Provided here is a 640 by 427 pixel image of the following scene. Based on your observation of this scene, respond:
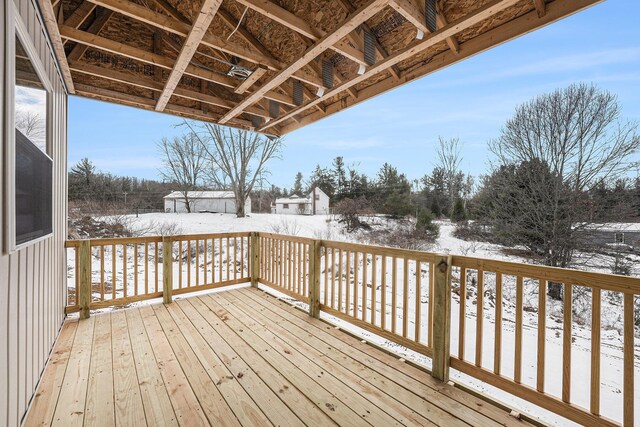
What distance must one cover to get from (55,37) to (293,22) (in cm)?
198

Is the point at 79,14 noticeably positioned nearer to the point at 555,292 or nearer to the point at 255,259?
the point at 255,259

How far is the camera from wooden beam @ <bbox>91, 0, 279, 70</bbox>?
2107 mm

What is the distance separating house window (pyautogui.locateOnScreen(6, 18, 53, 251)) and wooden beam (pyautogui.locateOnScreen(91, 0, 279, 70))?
2.09 feet

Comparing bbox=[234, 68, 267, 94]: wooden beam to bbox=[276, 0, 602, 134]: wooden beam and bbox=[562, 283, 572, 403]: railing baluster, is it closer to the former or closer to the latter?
bbox=[276, 0, 602, 134]: wooden beam

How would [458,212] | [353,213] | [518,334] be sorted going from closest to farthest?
1. [518,334]
2. [458,212]
3. [353,213]

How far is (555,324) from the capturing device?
5.74 m

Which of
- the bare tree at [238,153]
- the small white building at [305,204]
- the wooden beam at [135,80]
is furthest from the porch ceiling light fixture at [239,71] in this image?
the small white building at [305,204]

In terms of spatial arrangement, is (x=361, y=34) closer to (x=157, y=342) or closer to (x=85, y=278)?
(x=157, y=342)

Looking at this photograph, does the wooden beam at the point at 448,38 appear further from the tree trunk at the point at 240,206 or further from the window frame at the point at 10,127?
the tree trunk at the point at 240,206

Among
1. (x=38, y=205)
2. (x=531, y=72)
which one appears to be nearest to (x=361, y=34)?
(x=38, y=205)

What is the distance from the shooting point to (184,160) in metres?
16.3

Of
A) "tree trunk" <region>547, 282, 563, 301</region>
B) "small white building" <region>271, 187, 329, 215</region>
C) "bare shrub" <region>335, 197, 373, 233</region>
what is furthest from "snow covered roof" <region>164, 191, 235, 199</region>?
"tree trunk" <region>547, 282, 563, 301</region>

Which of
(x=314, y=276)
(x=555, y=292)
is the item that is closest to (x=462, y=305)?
(x=314, y=276)

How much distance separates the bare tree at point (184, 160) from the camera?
1596 cm
